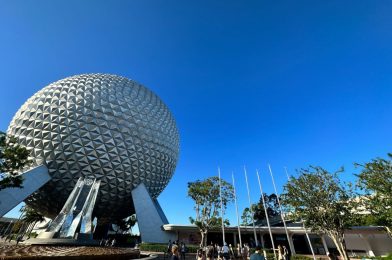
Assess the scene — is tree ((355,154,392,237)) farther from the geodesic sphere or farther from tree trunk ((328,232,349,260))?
the geodesic sphere

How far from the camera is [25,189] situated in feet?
60.5

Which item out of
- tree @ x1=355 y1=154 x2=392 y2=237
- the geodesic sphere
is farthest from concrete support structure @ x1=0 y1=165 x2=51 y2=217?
tree @ x1=355 y1=154 x2=392 y2=237

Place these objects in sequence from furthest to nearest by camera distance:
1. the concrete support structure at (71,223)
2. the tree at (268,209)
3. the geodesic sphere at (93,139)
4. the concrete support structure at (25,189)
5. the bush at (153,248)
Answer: the tree at (268,209) < the geodesic sphere at (93,139) < the bush at (153,248) < the concrete support structure at (25,189) < the concrete support structure at (71,223)

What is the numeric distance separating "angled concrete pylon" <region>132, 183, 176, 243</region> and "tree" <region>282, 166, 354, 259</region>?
13.5 metres

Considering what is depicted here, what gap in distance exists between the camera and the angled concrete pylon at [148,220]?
21.0 metres

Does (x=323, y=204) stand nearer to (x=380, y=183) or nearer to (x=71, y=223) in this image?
(x=380, y=183)

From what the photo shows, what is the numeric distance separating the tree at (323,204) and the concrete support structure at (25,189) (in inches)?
934

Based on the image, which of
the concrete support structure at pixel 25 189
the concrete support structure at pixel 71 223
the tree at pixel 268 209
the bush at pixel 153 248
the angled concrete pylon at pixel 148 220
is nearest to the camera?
the concrete support structure at pixel 71 223

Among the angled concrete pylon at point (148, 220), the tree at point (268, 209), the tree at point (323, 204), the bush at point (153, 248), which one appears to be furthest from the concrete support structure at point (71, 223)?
the tree at point (268, 209)

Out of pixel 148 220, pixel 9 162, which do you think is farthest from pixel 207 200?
pixel 9 162

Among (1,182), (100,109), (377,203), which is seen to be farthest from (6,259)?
(377,203)

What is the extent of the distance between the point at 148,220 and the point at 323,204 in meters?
16.6

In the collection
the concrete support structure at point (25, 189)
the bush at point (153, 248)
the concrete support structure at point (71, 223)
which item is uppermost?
the concrete support structure at point (25, 189)

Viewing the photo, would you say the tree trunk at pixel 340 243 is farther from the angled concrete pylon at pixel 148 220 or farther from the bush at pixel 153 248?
the angled concrete pylon at pixel 148 220
